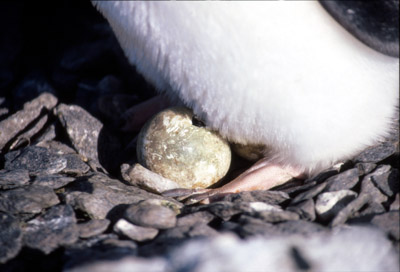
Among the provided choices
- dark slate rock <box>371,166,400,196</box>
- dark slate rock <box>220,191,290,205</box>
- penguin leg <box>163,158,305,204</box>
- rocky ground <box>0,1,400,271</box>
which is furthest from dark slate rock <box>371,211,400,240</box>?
penguin leg <box>163,158,305,204</box>

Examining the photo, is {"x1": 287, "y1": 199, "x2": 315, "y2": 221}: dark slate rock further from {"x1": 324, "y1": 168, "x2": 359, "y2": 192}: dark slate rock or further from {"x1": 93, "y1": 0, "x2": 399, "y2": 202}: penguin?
{"x1": 93, "y1": 0, "x2": 399, "y2": 202}: penguin

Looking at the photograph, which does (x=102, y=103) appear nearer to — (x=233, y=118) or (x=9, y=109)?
(x=9, y=109)

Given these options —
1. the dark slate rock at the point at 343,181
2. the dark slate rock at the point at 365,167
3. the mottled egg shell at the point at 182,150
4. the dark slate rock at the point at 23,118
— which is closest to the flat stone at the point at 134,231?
the mottled egg shell at the point at 182,150

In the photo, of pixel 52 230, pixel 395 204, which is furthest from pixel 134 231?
pixel 395 204

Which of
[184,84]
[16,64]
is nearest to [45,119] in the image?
[184,84]

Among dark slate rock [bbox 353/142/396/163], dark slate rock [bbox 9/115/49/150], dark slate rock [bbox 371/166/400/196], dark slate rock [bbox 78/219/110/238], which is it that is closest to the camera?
dark slate rock [bbox 78/219/110/238]

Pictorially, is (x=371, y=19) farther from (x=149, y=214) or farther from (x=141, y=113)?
(x=141, y=113)
